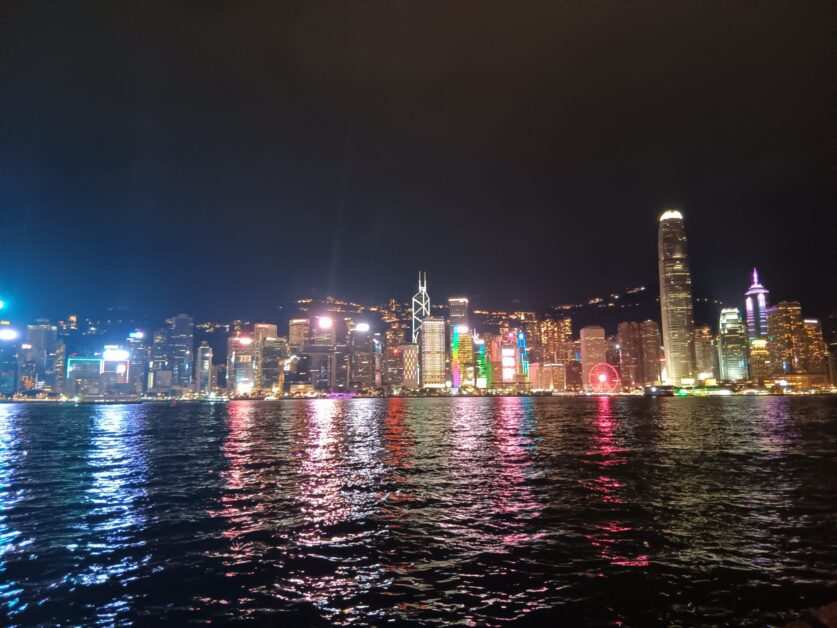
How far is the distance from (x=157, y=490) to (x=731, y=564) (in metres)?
26.4

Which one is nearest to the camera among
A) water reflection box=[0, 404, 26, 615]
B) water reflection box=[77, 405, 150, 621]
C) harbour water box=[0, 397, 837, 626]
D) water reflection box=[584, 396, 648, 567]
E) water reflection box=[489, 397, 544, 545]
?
harbour water box=[0, 397, 837, 626]

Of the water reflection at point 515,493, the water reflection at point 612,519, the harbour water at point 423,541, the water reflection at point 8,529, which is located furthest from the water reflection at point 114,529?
the water reflection at point 612,519

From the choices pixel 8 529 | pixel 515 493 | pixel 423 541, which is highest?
pixel 8 529

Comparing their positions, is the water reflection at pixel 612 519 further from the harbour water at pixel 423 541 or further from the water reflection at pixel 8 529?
the water reflection at pixel 8 529

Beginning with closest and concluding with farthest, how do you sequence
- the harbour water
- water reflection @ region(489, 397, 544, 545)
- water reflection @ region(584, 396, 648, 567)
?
1. the harbour water
2. water reflection @ region(584, 396, 648, 567)
3. water reflection @ region(489, 397, 544, 545)

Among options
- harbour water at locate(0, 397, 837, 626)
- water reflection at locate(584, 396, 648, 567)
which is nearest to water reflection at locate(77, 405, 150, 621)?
harbour water at locate(0, 397, 837, 626)

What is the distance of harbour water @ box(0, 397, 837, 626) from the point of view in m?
12.1

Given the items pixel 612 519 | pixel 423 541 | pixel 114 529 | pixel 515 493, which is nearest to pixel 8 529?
pixel 114 529

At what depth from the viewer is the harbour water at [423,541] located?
12.1 meters

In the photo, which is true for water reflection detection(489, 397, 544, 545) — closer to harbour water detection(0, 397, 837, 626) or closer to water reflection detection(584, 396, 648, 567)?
harbour water detection(0, 397, 837, 626)

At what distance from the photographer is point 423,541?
17250 millimetres

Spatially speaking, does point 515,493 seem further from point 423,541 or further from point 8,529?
point 8,529

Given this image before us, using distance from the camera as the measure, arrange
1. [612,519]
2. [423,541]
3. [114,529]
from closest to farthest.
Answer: [423,541] → [114,529] → [612,519]

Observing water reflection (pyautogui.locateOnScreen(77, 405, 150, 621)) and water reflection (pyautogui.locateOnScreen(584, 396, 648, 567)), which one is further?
water reflection (pyautogui.locateOnScreen(584, 396, 648, 567))
